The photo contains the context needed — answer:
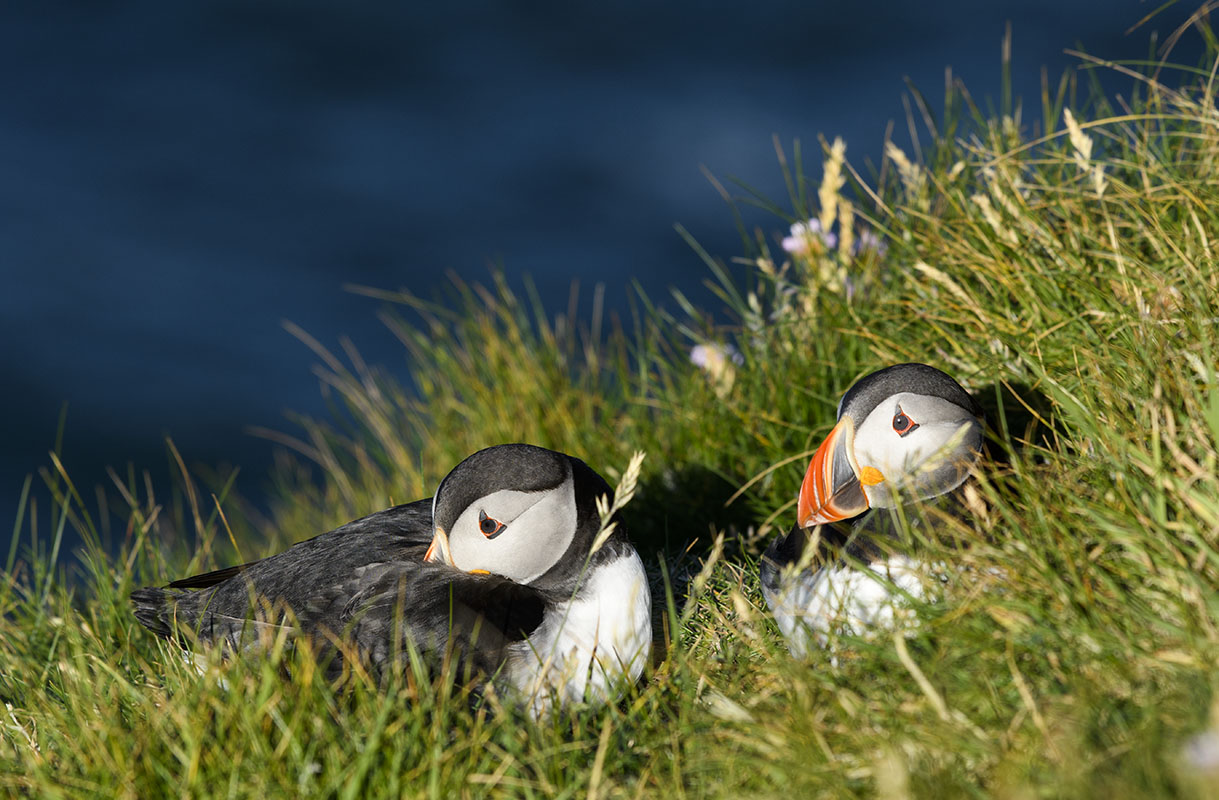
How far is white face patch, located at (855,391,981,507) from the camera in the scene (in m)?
3.31

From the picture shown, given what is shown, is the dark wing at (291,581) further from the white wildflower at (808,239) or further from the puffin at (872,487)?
the white wildflower at (808,239)

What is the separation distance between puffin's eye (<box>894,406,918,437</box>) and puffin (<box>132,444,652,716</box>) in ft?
3.50

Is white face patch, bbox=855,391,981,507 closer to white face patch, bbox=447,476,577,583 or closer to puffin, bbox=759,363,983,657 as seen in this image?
puffin, bbox=759,363,983,657

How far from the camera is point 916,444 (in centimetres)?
337

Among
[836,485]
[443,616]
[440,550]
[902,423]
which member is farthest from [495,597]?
[902,423]

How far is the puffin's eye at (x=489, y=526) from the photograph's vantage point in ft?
11.2

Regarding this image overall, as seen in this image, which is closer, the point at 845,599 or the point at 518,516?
the point at 845,599

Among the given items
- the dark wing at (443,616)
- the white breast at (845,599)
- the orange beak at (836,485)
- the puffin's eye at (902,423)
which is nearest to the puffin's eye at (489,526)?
the dark wing at (443,616)

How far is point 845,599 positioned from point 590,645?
34.9 inches

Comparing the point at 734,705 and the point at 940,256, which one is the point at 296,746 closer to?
the point at 734,705

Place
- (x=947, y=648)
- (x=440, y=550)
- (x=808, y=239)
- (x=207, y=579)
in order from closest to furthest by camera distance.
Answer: (x=947, y=648) → (x=440, y=550) → (x=207, y=579) → (x=808, y=239)

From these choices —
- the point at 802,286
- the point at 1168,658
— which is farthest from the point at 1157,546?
the point at 802,286

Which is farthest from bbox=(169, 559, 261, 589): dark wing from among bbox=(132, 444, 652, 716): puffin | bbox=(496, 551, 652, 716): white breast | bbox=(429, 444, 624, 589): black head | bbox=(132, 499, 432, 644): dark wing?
bbox=(496, 551, 652, 716): white breast

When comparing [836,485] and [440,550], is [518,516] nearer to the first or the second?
[440,550]
